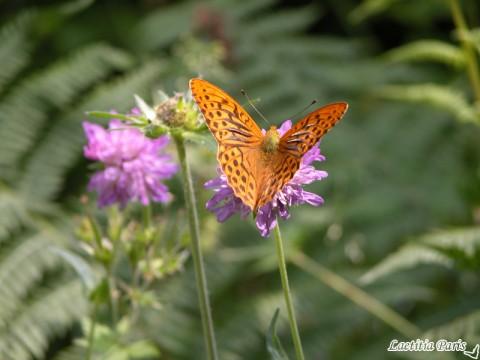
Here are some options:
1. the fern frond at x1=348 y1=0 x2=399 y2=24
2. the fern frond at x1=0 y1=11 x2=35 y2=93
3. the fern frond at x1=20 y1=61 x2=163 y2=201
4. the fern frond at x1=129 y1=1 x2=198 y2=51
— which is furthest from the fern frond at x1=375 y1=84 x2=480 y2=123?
the fern frond at x1=0 y1=11 x2=35 y2=93

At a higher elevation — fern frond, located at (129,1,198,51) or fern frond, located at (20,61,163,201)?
fern frond, located at (129,1,198,51)

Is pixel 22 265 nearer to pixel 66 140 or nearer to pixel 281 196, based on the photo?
pixel 66 140

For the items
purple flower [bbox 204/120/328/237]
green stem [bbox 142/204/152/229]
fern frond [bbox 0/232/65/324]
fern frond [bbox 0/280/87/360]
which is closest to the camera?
purple flower [bbox 204/120/328/237]

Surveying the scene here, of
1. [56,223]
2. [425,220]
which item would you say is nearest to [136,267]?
[56,223]

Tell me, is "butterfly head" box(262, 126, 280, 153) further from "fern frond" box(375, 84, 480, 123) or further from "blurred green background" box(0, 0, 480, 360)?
"fern frond" box(375, 84, 480, 123)

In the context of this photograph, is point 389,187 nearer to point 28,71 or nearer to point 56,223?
point 56,223

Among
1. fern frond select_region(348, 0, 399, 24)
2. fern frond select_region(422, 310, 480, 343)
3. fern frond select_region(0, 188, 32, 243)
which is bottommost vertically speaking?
fern frond select_region(422, 310, 480, 343)
